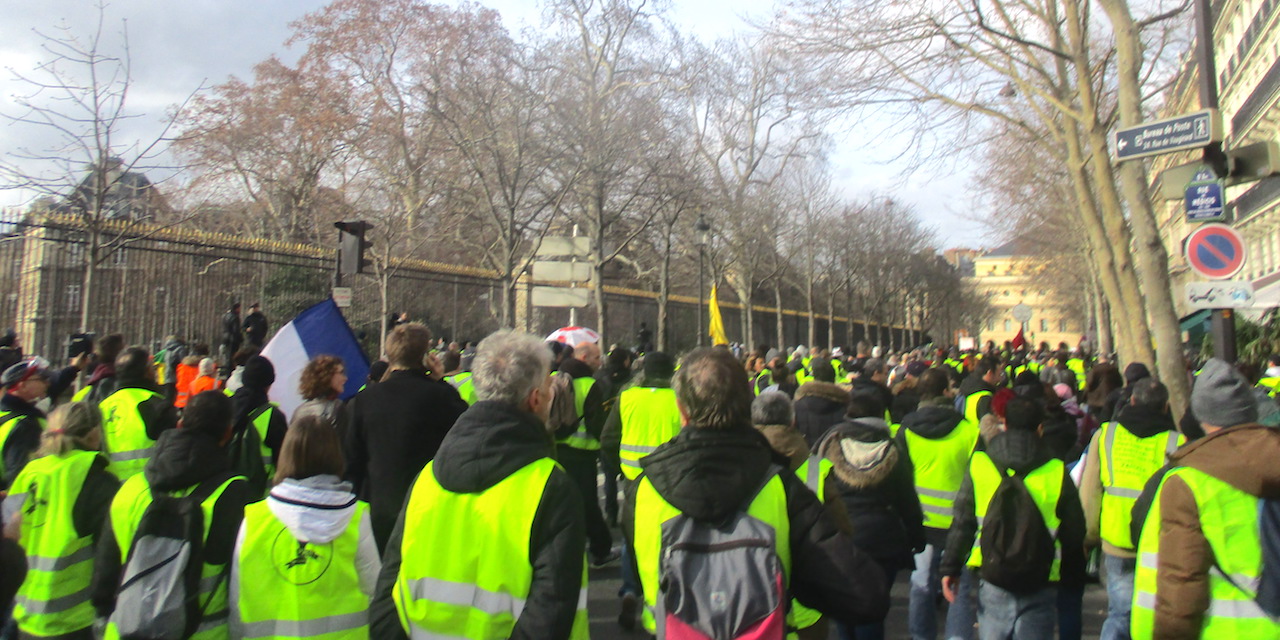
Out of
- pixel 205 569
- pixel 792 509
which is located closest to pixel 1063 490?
pixel 792 509

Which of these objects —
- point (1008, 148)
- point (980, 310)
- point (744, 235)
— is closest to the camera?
point (1008, 148)

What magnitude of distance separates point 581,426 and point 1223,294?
5769mm

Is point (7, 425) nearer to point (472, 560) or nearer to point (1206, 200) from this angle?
point (472, 560)

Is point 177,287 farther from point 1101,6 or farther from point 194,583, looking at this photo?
point 1101,6

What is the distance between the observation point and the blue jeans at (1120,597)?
15.2 ft

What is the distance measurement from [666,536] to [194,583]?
71.0 inches

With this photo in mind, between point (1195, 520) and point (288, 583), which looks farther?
point (288, 583)

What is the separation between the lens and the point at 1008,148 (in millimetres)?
25594

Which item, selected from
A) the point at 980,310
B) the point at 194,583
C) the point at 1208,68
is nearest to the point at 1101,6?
the point at 1208,68

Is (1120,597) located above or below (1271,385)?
below

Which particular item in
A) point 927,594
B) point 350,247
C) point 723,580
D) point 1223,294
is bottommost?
point 927,594

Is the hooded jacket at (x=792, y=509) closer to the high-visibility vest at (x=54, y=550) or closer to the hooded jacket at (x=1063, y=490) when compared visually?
the hooded jacket at (x=1063, y=490)

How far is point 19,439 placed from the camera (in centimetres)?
490

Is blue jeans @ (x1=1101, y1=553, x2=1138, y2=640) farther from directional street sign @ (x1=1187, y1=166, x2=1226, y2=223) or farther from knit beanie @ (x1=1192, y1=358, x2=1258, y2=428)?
directional street sign @ (x1=1187, y1=166, x2=1226, y2=223)
